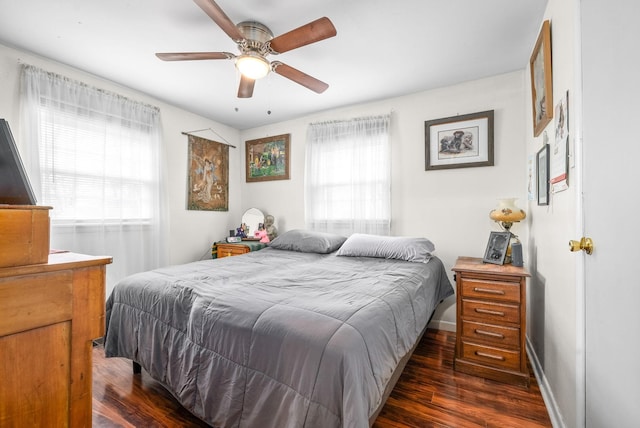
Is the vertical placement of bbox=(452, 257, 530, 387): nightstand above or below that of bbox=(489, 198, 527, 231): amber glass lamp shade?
below

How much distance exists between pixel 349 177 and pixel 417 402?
2328 mm

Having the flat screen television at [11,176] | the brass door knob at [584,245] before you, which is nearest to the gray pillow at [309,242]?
the brass door knob at [584,245]

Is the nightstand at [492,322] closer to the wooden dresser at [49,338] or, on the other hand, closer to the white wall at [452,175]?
the white wall at [452,175]

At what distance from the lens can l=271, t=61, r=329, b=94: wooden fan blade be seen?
2.02m

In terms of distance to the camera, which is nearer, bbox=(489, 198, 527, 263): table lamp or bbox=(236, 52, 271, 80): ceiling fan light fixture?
bbox=(236, 52, 271, 80): ceiling fan light fixture

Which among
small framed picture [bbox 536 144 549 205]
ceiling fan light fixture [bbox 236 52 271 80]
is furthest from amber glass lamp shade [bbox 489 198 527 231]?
ceiling fan light fixture [bbox 236 52 271 80]

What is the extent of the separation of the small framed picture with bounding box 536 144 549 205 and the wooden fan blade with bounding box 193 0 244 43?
210 cm

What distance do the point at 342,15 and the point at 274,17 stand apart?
461 mm

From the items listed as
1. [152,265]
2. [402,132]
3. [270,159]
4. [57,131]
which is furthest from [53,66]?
[402,132]

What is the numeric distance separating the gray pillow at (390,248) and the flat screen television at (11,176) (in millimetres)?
2341

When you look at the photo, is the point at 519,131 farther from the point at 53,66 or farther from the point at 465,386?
the point at 53,66

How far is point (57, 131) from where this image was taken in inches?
96.0

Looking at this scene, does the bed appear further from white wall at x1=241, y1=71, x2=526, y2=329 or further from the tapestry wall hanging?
the tapestry wall hanging

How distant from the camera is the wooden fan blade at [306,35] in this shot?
1564mm
